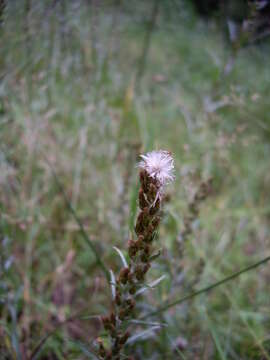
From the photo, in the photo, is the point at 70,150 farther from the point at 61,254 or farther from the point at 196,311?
the point at 196,311

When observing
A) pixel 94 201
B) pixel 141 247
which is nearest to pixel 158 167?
pixel 141 247

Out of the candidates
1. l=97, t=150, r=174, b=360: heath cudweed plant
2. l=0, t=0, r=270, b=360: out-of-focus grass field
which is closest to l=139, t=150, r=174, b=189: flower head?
l=97, t=150, r=174, b=360: heath cudweed plant

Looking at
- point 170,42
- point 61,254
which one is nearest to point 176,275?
point 61,254

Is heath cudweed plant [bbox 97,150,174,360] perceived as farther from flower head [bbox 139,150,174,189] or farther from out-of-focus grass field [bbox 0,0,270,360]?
out-of-focus grass field [bbox 0,0,270,360]

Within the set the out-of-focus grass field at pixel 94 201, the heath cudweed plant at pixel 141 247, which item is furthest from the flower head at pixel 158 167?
the out-of-focus grass field at pixel 94 201

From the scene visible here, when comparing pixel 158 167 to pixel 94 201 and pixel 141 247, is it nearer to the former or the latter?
pixel 141 247
